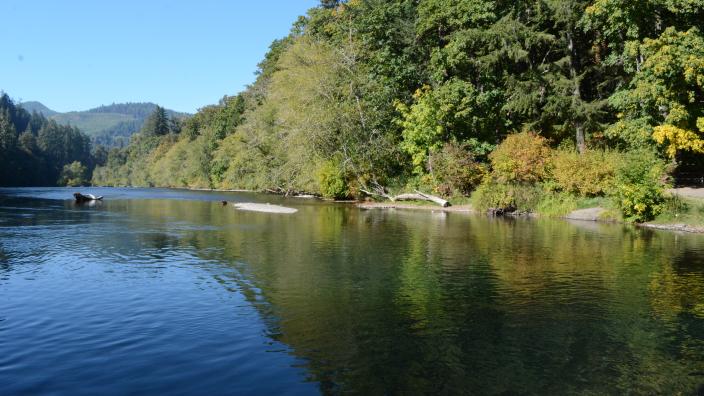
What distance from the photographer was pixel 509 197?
46156mm

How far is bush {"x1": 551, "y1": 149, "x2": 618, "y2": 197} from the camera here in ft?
136

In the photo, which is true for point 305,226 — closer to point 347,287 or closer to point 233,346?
point 347,287

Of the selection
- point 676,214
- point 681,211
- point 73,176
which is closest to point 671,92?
point 681,211

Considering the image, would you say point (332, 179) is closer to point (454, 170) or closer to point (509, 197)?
point (454, 170)

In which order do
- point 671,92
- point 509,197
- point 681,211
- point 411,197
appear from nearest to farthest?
point 681,211 < point 671,92 < point 509,197 < point 411,197

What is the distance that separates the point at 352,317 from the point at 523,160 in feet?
115

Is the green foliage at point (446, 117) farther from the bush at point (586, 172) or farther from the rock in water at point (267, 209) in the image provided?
the rock in water at point (267, 209)

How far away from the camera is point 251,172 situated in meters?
102

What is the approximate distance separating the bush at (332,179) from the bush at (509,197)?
68.2 feet

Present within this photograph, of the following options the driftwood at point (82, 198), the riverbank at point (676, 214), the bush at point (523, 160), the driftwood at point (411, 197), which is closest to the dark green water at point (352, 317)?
the riverbank at point (676, 214)

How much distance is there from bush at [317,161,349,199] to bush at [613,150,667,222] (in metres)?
33.7

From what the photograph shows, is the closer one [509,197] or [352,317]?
[352,317]

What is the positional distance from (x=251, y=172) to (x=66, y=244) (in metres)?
75.1

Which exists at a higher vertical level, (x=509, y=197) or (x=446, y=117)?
(x=446, y=117)
